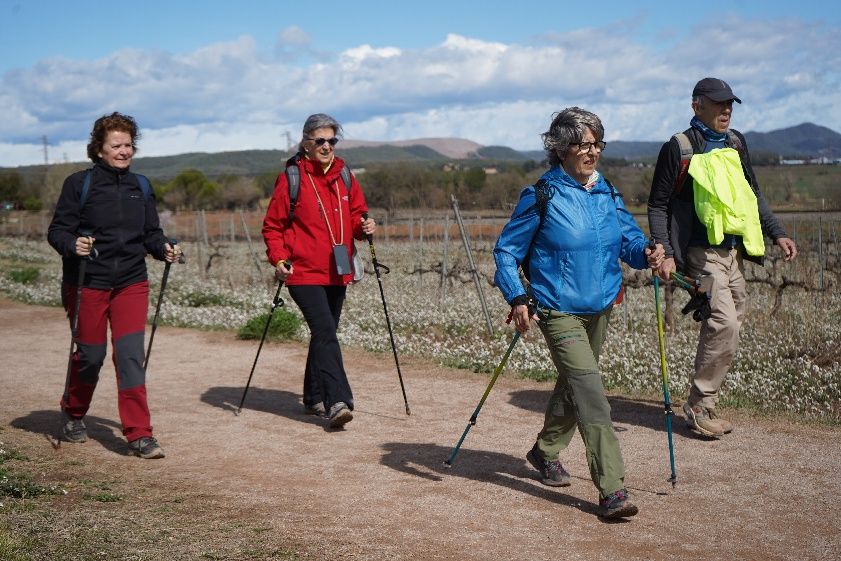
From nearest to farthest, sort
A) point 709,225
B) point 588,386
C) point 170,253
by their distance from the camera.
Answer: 1. point 588,386
2. point 709,225
3. point 170,253

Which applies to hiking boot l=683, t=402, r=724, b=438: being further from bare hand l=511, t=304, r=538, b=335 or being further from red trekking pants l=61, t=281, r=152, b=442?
red trekking pants l=61, t=281, r=152, b=442

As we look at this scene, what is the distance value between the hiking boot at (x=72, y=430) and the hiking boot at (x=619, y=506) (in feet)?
13.8

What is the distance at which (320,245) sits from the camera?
7.97 m

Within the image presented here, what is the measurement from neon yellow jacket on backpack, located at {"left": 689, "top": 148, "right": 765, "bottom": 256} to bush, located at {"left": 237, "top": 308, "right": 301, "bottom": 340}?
23.1ft

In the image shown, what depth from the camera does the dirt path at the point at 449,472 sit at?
5.23m

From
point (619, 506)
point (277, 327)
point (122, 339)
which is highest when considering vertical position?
point (122, 339)

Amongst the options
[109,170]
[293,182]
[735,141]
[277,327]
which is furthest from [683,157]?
[277,327]

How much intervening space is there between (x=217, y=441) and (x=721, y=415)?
159 inches

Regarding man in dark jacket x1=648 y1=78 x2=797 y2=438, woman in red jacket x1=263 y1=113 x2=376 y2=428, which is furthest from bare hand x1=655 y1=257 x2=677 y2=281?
woman in red jacket x1=263 y1=113 x2=376 y2=428

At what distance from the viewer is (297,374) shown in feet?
35.7

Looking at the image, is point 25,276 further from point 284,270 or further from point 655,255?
point 655,255

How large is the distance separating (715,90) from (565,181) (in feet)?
6.80

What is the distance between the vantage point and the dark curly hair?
23.5ft

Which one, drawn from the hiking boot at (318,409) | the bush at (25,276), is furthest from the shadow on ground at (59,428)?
the bush at (25,276)
